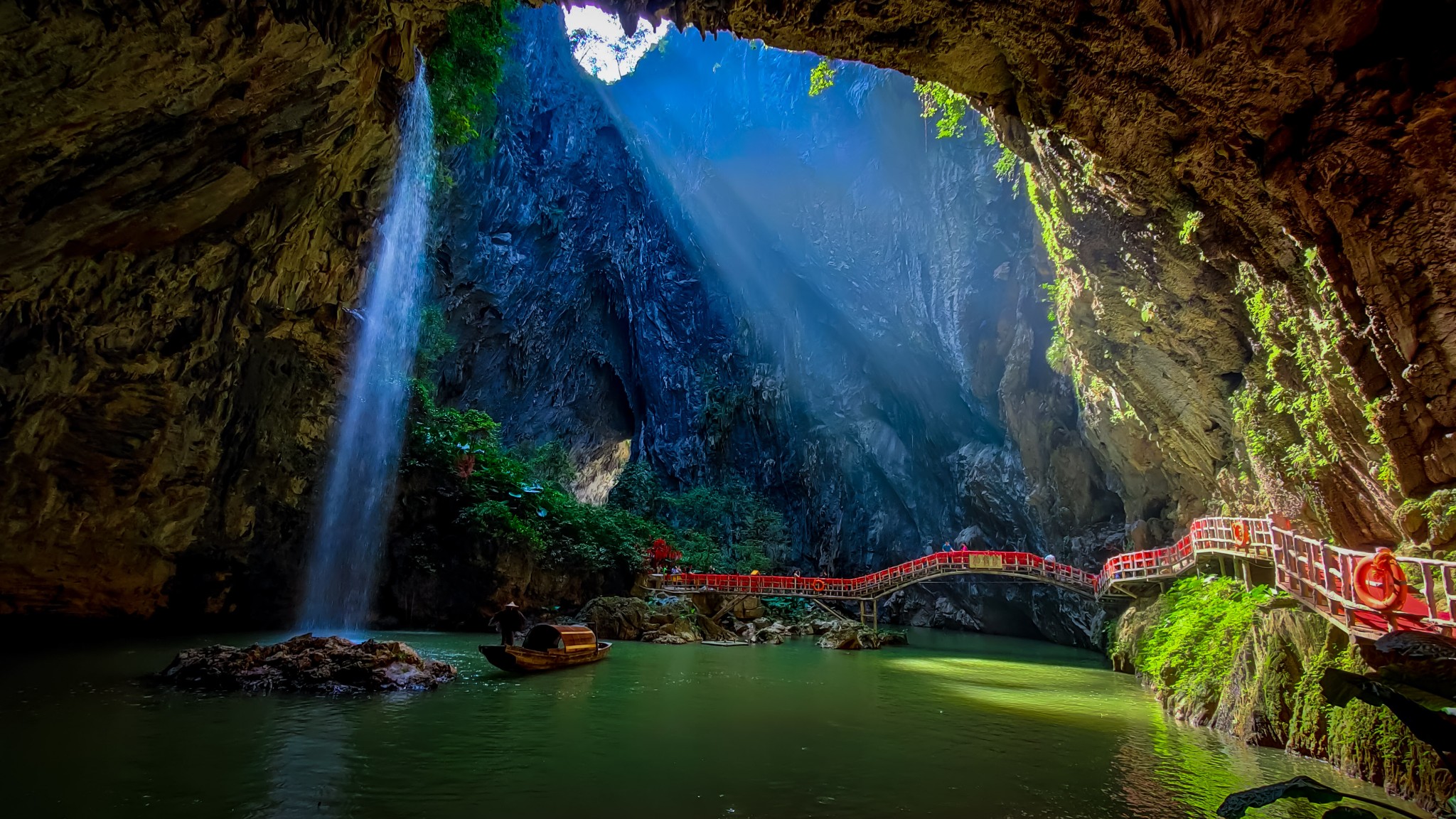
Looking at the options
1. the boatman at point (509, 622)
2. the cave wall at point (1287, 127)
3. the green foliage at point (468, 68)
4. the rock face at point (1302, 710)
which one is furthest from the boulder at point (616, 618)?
the cave wall at point (1287, 127)

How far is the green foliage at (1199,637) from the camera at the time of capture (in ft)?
28.1

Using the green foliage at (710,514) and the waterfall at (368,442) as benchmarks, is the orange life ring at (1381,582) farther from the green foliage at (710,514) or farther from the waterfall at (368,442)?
the green foliage at (710,514)

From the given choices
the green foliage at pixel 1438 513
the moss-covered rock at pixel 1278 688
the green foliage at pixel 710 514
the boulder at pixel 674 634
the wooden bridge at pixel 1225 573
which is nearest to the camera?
the moss-covered rock at pixel 1278 688

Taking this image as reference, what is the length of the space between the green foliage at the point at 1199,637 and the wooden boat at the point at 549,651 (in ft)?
28.8

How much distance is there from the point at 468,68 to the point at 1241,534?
14173 millimetres

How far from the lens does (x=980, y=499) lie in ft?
89.7

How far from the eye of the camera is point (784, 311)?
35.2m

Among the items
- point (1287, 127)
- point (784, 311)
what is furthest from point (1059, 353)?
point (784, 311)

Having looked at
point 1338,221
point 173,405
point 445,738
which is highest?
point 1338,221

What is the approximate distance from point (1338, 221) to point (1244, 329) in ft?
13.1

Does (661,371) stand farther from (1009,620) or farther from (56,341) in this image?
(56,341)

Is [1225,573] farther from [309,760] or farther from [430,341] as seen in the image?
[430,341]

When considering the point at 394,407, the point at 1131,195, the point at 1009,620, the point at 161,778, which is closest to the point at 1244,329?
the point at 1131,195

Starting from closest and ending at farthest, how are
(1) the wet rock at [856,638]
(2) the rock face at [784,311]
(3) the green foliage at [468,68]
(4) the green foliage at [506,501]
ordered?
(3) the green foliage at [468,68] < (1) the wet rock at [856,638] < (4) the green foliage at [506,501] < (2) the rock face at [784,311]
